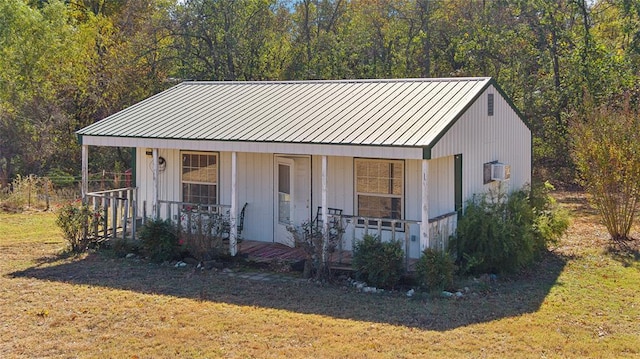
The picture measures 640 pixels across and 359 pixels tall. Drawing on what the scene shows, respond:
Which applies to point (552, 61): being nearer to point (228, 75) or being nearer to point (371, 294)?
point (228, 75)

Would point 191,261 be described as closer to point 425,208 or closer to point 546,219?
point 425,208

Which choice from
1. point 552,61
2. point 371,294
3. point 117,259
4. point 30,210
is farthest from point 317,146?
point 552,61

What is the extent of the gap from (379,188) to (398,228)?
768 millimetres

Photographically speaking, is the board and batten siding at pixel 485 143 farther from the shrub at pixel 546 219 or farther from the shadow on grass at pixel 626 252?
the shadow on grass at pixel 626 252

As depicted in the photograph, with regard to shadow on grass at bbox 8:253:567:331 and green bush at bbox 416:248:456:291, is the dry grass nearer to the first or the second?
shadow on grass at bbox 8:253:567:331

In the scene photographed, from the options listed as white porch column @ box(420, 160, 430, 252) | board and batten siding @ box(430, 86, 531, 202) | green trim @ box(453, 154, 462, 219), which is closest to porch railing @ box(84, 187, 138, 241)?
white porch column @ box(420, 160, 430, 252)

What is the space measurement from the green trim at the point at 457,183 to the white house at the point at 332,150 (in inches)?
0.7

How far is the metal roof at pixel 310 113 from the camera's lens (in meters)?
10.6

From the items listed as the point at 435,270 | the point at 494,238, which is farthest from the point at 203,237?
the point at 494,238

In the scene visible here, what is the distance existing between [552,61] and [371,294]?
18.8 m

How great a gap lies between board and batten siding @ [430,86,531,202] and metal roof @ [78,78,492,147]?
11.2 inches

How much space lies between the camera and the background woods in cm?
2527

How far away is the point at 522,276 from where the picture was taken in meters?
11.1

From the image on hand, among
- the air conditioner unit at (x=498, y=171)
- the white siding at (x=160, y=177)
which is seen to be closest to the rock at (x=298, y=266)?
the white siding at (x=160, y=177)
